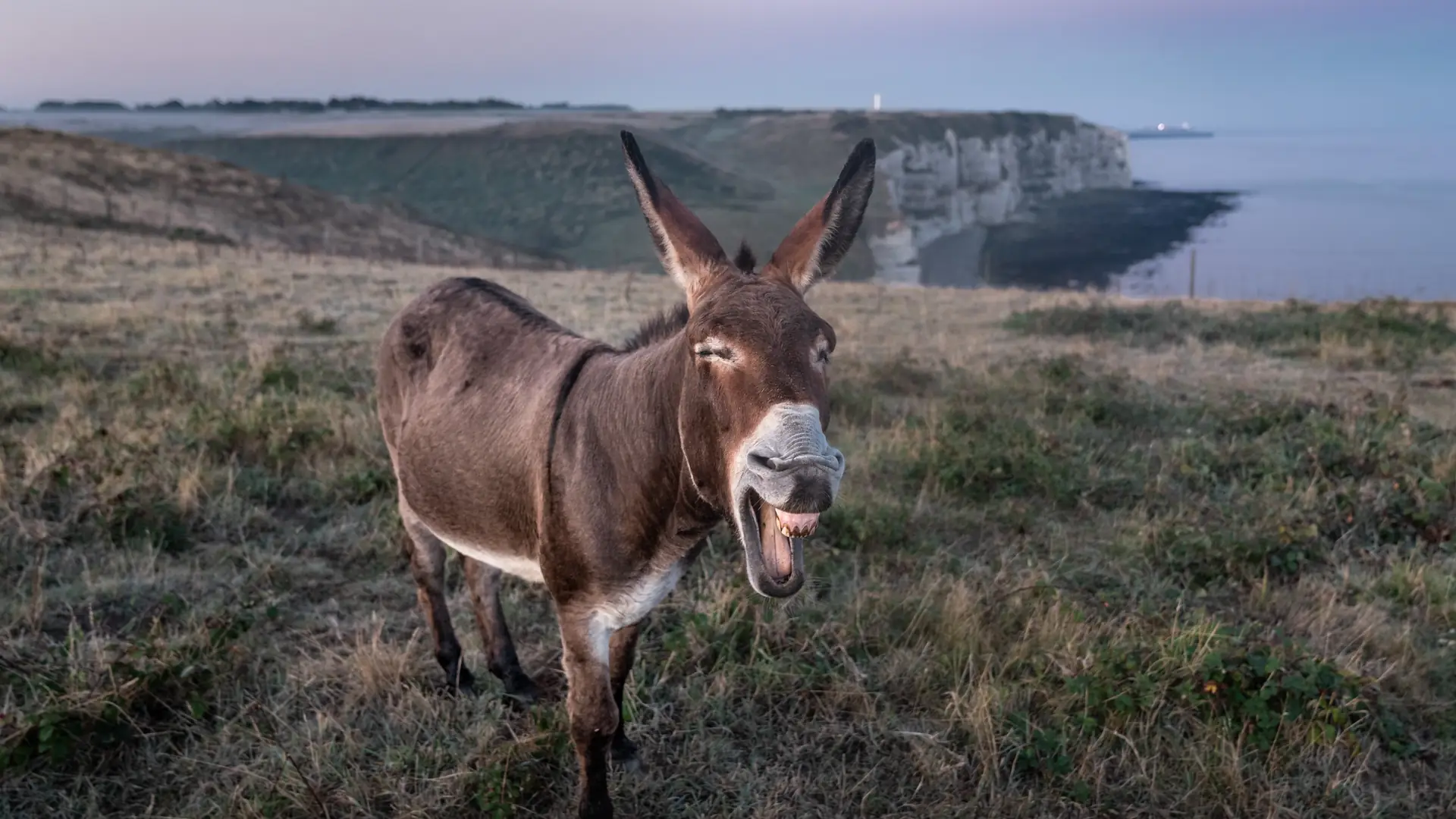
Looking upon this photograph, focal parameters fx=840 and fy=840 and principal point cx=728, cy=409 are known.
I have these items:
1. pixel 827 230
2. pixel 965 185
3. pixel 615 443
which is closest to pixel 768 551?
pixel 615 443

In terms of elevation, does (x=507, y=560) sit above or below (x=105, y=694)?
above

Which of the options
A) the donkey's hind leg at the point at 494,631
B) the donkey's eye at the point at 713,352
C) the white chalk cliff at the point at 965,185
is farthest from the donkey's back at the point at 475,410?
the white chalk cliff at the point at 965,185

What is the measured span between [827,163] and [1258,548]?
305ft

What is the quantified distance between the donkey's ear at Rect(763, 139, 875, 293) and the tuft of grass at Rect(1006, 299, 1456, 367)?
11.7 m

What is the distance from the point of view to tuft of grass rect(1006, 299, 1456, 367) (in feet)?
38.5

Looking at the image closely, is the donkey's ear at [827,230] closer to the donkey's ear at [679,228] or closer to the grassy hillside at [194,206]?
the donkey's ear at [679,228]

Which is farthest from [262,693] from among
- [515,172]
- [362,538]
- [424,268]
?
[515,172]

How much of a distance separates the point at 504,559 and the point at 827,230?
5.99 feet

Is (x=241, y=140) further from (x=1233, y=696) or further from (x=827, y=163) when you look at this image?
(x=1233, y=696)

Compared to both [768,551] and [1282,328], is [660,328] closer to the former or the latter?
[768,551]

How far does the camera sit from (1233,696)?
3.66m

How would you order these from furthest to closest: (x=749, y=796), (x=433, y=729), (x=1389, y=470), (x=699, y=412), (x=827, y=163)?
(x=827, y=163) < (x=1389, y=470) < (x=433, y=729) < (x=749, y=796) < (x=699, y=412)

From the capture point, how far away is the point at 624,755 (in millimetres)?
3508

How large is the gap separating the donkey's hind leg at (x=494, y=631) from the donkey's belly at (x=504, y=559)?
0.44m
